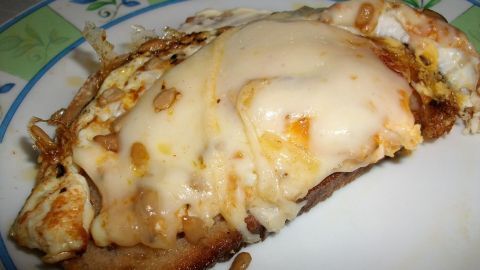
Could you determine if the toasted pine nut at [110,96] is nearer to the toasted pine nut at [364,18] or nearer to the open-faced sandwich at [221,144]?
the open-faced sandwich at [221,144]

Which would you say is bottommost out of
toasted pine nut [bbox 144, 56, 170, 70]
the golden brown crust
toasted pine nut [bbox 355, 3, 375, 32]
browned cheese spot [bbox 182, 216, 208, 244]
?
the golden brown crust

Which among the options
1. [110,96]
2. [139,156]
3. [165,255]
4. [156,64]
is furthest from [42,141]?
[165,255]

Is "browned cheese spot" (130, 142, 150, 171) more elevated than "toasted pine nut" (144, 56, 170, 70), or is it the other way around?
"toasted pine nut" (144, 56, 170, 70)

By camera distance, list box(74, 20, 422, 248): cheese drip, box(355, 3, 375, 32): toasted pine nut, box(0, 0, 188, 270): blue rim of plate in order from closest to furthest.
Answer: box(74, 20, 422, 248): cheese drip
box(0, 0, 188, 270): blue rim of plate
box(355, 3, 375, 32): toasted pine nut

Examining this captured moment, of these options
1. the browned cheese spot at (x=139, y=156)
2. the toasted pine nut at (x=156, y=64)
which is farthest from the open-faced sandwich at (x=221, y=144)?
the toasted pine nut at (x=156, y=64)

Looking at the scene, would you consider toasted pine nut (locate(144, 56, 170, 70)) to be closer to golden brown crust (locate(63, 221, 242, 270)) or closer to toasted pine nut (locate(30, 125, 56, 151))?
toasted pine nut (locate(30, 125, 56, 151))

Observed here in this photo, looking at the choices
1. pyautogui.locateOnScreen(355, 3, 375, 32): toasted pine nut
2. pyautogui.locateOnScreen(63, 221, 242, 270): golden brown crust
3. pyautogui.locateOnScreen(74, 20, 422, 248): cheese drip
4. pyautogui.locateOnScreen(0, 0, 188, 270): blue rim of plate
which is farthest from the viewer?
pyautogui.locateOnScreen(355, 3, 375, 32): toasted pine nut

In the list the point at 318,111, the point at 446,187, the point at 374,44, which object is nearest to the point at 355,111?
the point at 318,111

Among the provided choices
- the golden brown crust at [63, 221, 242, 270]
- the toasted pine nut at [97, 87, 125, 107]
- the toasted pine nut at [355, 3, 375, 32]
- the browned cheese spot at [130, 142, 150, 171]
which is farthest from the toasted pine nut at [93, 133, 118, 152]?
A: the toasted pine nut at [355, 3, 375, 32]
